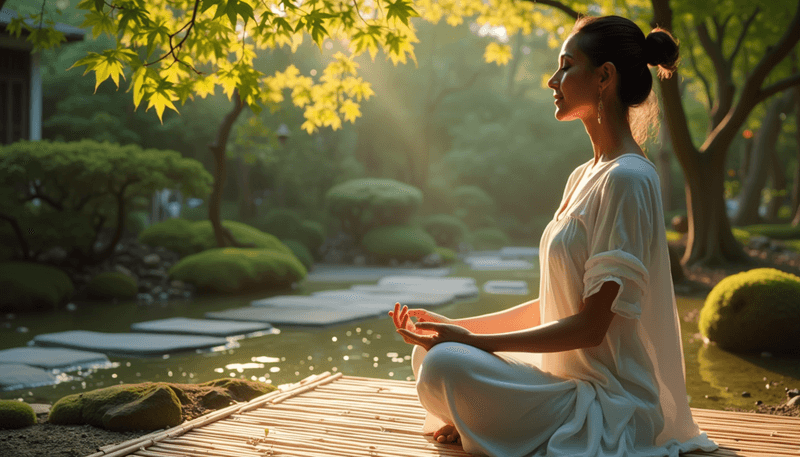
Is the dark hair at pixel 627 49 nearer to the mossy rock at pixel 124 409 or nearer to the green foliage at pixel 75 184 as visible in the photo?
the mossy rock at pixel 124 409

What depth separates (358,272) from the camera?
52.1ft

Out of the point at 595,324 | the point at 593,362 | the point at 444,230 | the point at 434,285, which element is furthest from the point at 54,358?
the point at 444,230

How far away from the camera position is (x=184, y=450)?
3.00 metres

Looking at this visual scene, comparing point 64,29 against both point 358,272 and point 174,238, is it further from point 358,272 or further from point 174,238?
point 358,272

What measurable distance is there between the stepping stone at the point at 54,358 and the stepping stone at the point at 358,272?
7.54m

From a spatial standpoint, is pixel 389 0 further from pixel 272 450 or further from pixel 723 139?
pixel 723 139

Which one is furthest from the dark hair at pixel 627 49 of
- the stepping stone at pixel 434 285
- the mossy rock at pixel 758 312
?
the stepping stone at pixel 434 285

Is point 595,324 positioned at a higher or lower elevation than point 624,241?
lower

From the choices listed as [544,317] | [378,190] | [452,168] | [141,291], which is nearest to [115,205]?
[141,291]

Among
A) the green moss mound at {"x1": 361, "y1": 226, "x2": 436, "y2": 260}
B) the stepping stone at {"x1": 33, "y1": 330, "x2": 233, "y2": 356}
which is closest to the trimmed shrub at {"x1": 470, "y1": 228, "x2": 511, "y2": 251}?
the green moss mound at {"x1": 361, "y1": 226, "x2": 436, "y2": 260}

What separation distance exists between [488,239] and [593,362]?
2128 centimetres

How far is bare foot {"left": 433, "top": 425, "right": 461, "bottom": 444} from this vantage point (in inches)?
120

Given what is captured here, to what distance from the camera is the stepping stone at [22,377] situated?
5.60 metres

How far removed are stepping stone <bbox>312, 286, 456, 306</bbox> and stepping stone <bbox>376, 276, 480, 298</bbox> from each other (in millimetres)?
390
